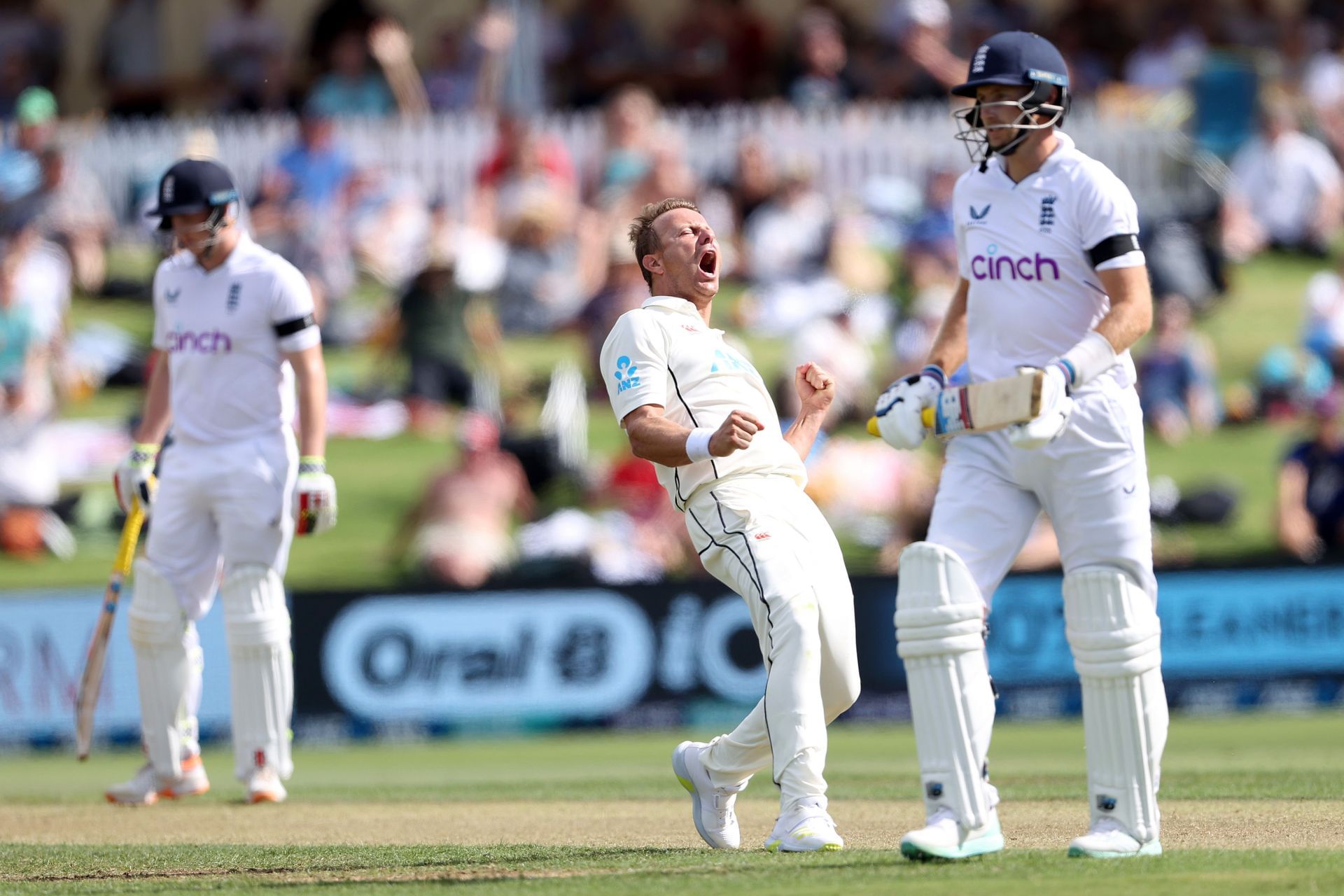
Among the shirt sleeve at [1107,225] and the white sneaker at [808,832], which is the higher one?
the shirt sleeve at [1107,225]

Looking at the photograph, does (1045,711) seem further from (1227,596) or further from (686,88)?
(686,88)

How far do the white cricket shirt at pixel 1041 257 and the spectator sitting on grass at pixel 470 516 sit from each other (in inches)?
291

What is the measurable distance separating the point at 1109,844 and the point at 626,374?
75.1 inches

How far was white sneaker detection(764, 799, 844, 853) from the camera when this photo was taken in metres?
5.43

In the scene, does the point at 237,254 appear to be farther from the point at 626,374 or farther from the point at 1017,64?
the point at 1017,64

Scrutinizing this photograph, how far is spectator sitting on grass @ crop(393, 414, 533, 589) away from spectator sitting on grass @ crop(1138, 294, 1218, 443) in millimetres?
4727

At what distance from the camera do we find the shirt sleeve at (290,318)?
7699 millimetres

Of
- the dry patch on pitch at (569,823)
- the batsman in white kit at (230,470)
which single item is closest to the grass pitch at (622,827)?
the dry patch on pitch at (569,823)

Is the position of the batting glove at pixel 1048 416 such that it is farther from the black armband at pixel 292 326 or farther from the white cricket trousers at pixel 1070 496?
the black armband at pixel 292 326

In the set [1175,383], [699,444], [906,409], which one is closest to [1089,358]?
[906,409]

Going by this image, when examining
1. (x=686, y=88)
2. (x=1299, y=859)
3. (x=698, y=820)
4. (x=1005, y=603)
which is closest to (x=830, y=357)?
(x=1005, y=603)

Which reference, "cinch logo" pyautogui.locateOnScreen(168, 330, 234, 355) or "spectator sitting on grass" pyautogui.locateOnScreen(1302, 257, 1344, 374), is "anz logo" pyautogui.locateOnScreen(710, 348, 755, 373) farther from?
"spectator sitting on grass" pyautogui.locateOnScreen(1302, 257, 1344, 374)

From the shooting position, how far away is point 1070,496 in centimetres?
519

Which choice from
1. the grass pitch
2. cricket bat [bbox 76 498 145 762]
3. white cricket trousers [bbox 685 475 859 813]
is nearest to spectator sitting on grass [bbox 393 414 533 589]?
the grass pitch
